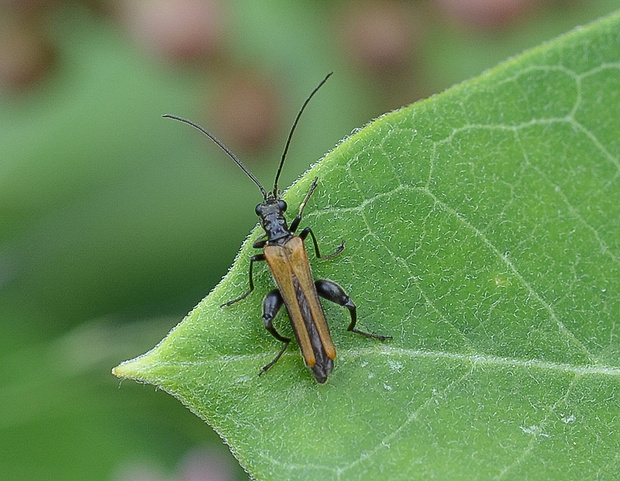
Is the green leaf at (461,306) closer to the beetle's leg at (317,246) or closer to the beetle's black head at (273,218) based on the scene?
the beetle's leg at (317,246)

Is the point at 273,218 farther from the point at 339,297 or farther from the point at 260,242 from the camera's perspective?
the point at 339,297

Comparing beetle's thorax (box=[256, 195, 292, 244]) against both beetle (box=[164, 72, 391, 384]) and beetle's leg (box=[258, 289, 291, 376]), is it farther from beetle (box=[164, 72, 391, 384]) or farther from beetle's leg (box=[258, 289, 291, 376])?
beetle's leg (box=[258, 289, 291, 376])

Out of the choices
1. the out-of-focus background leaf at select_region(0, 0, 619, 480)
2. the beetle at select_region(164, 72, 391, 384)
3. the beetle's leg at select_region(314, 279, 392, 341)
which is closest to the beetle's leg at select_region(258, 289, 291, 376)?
the beetle at select_region(164, 72, 391, 384)

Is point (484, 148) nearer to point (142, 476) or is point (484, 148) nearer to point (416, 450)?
point (416, 450)

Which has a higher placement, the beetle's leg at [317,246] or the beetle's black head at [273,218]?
the beetle's leg at [317,246]

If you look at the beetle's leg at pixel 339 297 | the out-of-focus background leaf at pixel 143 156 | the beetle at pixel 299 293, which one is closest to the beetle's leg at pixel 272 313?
the beetle at pixel 299 293

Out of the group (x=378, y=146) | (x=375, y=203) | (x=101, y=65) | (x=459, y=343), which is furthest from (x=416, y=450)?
(x=101, y=65)
